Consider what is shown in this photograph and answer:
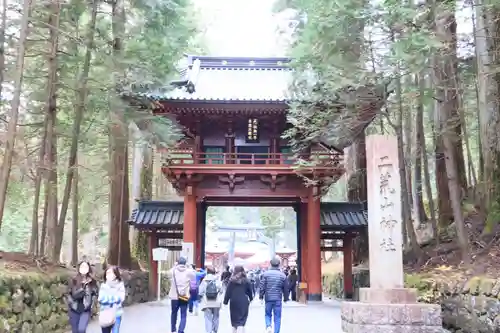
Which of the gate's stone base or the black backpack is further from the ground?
the black backpack

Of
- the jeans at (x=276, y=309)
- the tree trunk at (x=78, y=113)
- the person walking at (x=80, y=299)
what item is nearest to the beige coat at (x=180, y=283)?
the jeans at (x=276, y=309)

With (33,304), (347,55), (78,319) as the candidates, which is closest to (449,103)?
(347,55)

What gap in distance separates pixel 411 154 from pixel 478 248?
18.7 feet

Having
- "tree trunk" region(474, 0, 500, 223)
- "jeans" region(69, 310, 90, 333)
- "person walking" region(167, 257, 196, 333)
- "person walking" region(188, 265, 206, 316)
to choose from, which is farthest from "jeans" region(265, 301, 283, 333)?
"tree trunk" region(474, 0, 500, 223)

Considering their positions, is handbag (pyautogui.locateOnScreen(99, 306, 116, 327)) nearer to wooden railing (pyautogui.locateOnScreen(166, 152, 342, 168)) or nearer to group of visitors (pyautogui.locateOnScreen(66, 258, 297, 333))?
group of visitors (pyautogui.locateOnScreen(66, 258, 297, 333))

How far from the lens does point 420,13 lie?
9.38m

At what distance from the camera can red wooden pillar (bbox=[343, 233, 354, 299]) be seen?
60.9ft

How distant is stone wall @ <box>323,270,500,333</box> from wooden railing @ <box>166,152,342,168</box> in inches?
241

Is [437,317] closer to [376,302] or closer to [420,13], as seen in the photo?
[376,302]

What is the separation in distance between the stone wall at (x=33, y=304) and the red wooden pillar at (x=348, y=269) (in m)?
11.3

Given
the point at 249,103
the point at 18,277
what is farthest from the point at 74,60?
the point at 249,103

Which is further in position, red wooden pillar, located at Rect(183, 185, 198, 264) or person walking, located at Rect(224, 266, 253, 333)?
red wooden pillar, located at Rect(183, 185, 198, 264)

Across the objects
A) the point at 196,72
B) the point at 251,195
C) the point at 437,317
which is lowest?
the point at 437,317

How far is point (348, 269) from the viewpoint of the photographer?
1867 cm
